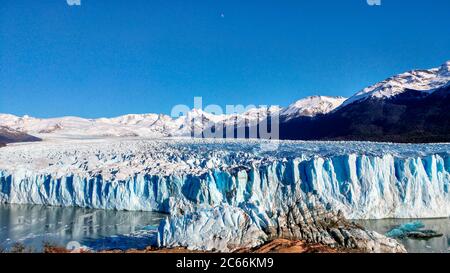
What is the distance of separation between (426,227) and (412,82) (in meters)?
53.4

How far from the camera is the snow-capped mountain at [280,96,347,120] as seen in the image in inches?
3024

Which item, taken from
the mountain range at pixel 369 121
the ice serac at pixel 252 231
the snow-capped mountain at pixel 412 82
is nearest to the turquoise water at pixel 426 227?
the ice serac at pixel 252 231

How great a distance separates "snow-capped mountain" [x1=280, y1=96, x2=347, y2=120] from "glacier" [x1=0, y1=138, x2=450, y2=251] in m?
59.1

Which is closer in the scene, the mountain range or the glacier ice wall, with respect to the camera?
the glacier ice wall

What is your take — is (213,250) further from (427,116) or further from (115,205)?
(427,116)

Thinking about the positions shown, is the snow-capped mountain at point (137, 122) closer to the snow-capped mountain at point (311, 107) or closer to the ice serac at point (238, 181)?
the snow-capped mountain at point (311, 107)

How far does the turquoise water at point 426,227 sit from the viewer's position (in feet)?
33.9

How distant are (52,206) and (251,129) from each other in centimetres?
3539

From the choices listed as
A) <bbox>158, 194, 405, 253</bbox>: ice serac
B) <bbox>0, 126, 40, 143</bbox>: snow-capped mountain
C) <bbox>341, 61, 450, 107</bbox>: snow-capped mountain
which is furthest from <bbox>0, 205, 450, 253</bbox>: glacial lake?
<bbox>341, 61, 450, 107</bbox>: snow-capped mountain

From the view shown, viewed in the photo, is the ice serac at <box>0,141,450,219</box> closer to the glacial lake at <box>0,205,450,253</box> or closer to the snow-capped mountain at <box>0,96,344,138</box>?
the glacial lake at <box>0,205,450,253</box>

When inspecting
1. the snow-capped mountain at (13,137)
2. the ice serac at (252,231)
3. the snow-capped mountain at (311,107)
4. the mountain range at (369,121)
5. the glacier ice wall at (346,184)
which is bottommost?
the ice serac at (252,231)

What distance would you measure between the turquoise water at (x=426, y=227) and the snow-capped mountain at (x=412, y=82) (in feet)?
148
